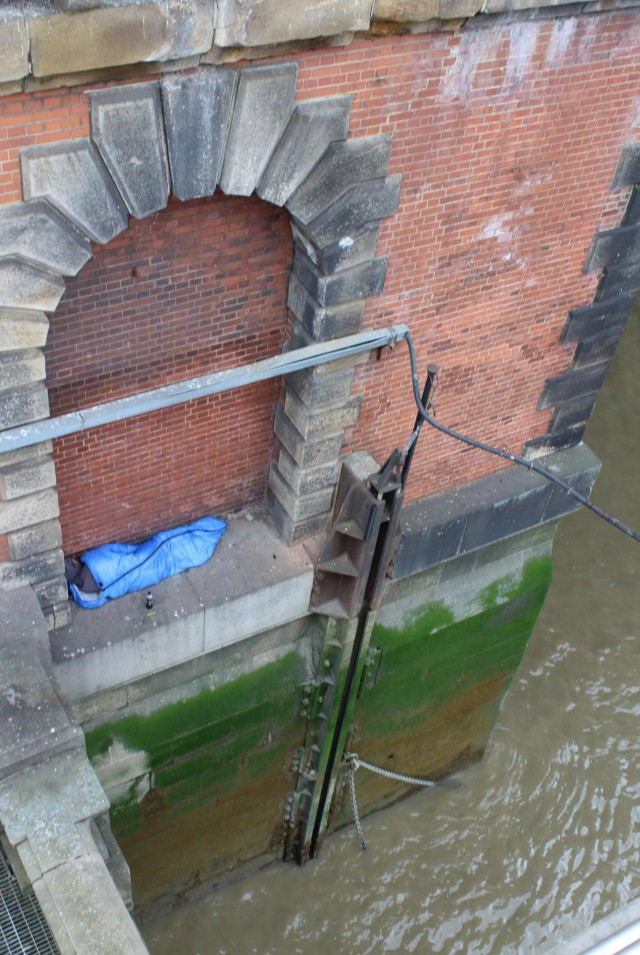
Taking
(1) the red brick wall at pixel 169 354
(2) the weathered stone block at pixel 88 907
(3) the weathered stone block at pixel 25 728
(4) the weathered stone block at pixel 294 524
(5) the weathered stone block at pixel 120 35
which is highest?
(1) the red brick wall at pixel 169 354

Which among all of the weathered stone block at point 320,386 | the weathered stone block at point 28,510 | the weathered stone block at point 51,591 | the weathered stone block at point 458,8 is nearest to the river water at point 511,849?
the weathered stone block at point 51,591

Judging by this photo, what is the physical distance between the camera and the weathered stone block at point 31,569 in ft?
25.4

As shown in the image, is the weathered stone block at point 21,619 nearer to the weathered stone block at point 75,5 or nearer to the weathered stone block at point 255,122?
the weathered stone block at point 255,122

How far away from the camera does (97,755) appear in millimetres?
8969

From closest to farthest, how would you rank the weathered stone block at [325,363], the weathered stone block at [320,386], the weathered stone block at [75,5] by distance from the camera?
1. the weathered stone block at [75,5]
2. the weathered stone block at [325,363]
3. the weathered stone block at [320,386]

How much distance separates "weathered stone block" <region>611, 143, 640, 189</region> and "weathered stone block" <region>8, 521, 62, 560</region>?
17.9ft

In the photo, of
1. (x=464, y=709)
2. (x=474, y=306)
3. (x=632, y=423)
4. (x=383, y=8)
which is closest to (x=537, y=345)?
(x=474, y=306)

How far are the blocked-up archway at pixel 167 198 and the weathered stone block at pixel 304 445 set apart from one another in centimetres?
41

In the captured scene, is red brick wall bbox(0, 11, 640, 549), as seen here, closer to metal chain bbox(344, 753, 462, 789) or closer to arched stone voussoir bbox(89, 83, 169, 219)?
arched stone voussoir bbox(89, 83, 169, 219)

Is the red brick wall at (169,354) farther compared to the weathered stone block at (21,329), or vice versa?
the red brick wall at (169,354)

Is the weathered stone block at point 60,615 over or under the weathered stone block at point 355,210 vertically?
under

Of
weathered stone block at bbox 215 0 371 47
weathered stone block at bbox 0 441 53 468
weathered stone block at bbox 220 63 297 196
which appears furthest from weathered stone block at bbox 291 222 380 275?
weathered stone block at bbox 0 441 53 468

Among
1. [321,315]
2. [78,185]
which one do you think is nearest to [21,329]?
[78,185]

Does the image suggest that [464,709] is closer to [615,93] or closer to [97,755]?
[97,755]
